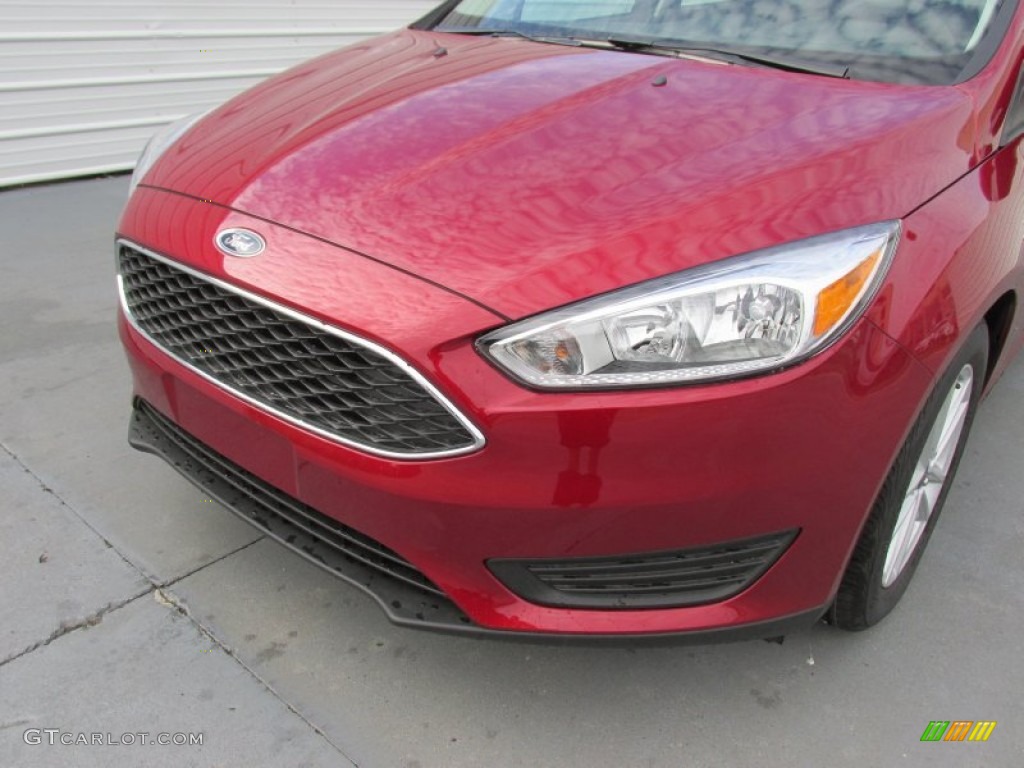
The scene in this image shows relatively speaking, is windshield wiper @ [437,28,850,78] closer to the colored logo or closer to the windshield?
the windshield

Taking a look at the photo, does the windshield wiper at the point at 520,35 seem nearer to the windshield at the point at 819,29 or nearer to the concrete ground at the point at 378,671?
the windshield at the point at 819,29

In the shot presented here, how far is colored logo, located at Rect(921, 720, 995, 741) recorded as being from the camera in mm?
1797

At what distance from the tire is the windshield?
2.17 ft

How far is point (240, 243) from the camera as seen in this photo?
167 cm

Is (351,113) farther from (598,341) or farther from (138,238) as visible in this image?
(598,341)

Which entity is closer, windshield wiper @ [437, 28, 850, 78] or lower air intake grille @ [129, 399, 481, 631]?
lower air intake grille @ [129, 399, 481, 631]

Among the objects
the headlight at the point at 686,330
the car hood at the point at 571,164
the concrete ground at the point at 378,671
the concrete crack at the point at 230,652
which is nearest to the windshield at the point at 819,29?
the car hood at the point at 571,164

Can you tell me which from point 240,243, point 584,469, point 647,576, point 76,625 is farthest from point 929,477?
point 76,625

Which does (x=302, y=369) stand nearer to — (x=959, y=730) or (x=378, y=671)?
(x=378, y=671)

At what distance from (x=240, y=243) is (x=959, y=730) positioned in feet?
5.89

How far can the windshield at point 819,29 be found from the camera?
6.61 feet

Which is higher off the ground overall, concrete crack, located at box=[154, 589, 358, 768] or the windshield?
the windshield

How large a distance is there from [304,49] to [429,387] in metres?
6.40

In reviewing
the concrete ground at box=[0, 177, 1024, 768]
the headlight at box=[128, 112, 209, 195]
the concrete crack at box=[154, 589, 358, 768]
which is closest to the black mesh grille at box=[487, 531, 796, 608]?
the concrete ground at box=[0, 177, 1024, 768]
